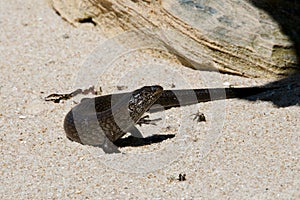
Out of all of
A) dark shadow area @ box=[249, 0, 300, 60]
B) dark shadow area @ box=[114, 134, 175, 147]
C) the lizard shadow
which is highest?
dark shadow area @ box=[249, 0, 300, 60]

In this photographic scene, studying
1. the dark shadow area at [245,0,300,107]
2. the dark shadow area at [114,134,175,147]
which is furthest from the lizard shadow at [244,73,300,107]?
the dark shadow area at [114,134,175,147]

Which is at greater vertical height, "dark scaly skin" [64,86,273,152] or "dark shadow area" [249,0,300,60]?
"dark shadow area" [249,0,300,60]

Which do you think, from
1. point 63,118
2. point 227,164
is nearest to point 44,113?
point 63,118

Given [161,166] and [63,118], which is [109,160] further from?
[63,118]

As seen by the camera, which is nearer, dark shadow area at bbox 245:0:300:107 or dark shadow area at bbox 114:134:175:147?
dark shadow area at bbox 114:134:175:147

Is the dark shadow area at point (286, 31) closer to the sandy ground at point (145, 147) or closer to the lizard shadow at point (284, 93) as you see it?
the lizard shadow at point (284, 93)

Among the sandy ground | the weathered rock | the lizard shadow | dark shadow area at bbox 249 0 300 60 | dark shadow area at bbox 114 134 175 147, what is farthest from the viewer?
dark shadow area at bbox 249 0 300 60

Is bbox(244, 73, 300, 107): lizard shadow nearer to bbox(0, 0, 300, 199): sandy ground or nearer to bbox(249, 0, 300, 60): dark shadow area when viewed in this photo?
bbox(0, 0, 300, 199): sandy ground

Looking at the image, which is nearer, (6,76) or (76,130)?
(76,130)
